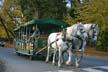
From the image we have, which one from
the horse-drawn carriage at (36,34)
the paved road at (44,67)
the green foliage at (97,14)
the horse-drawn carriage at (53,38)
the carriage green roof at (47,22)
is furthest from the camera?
the green foliage at (97,14)

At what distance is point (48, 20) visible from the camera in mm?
22891

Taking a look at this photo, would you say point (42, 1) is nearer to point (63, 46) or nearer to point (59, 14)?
point (59, 14)

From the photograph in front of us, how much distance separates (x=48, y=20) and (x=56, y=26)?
98cm

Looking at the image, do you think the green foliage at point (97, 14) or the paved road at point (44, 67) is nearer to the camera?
the paved road at point (44, 67)

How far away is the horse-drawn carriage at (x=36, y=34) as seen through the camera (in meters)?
22.3

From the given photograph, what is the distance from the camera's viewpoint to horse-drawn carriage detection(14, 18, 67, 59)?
22281mm

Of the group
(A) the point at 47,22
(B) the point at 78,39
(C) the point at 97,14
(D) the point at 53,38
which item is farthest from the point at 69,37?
(C) the point at 97,14

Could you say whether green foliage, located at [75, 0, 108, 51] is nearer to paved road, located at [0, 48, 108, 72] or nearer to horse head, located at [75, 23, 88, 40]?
paved road, located at [0, 48, 108, 72]

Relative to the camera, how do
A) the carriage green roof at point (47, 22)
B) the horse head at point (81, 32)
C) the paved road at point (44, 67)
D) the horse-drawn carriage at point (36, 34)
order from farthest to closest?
the carriage green roof at point (47, 22)
the horse-drawn carriage at point (36, 34)
the horse head at point (81, 32)
the paved road at point (44, 67)

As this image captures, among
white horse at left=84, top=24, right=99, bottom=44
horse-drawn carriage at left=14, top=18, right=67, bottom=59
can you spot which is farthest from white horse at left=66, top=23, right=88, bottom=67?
horse-drawn carriage at left=14, top=18, right=67, bottom=59

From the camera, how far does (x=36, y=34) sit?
73.7 ft

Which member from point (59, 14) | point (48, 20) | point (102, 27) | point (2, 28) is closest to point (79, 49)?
point (48, 20)

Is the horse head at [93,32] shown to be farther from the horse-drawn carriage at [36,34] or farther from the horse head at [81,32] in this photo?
the horse-drawn carriage at [36,34]

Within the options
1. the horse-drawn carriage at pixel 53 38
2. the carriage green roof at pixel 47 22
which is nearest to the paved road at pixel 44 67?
the horse-drawn carriage at pixel 53 38
